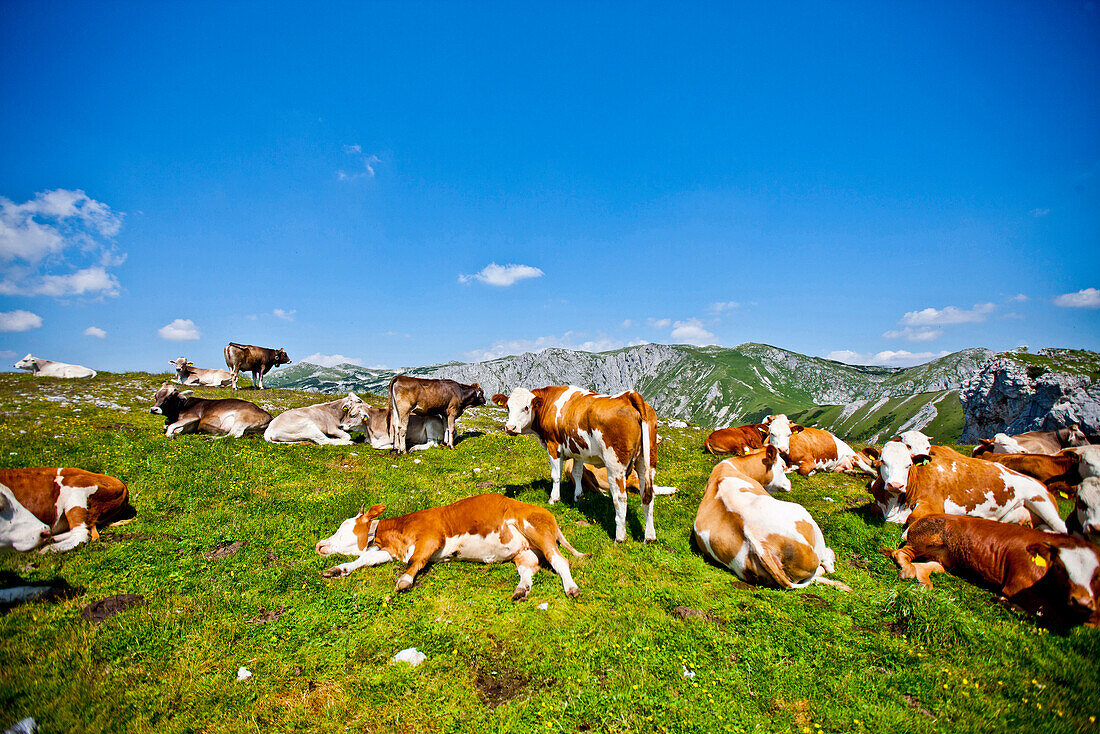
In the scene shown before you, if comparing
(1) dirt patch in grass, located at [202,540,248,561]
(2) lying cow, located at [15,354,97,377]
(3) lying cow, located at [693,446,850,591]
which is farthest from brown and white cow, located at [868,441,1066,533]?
(2) lying cow, located at [15,354,97,377]

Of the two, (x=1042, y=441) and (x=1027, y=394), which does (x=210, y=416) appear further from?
(x=1027, y=394)

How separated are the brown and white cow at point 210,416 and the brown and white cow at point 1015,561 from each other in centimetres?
1930

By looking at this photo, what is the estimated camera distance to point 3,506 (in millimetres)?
6891

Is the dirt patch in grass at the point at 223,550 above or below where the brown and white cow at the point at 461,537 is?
below

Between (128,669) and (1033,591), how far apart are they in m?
12.1

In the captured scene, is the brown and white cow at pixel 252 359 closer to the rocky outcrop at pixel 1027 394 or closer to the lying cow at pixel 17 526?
the lying cow at pixel 17 526

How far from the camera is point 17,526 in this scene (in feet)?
23.1

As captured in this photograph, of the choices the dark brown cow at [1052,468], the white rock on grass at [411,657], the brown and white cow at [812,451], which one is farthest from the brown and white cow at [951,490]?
the white rock on grass at [411,657]

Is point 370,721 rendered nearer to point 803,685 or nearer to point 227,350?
point 803,685

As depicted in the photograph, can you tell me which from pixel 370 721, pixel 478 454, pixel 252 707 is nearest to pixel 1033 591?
pixel 370 721

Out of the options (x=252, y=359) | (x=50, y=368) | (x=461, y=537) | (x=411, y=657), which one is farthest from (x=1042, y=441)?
(x=50, y=368)

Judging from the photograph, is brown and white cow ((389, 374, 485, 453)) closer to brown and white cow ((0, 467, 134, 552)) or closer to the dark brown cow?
brown and white cow ((0, 467, 134, 552))

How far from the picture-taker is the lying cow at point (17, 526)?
22.6 feet

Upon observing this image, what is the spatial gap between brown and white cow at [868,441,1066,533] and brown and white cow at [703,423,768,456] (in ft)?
20.9
